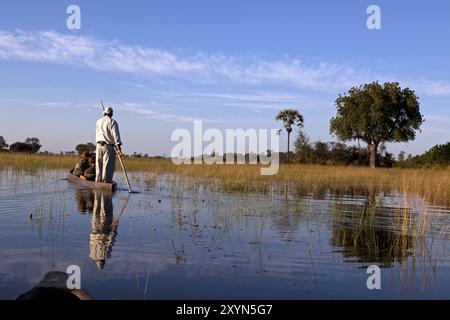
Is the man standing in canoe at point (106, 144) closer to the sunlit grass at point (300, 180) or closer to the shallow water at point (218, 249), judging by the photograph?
the shallow water at point (218, 249)

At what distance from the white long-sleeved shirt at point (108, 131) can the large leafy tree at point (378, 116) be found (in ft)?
126

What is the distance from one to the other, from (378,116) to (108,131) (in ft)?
127

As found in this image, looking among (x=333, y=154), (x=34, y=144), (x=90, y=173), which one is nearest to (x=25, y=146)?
(x=34, y=144)

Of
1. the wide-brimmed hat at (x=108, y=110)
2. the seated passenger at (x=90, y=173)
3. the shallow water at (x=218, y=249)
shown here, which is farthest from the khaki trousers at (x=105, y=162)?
the shallow water at (x=218, y=249)

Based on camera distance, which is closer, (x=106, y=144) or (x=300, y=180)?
(x=106, y=144)

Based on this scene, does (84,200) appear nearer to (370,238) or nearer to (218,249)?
(218,249)

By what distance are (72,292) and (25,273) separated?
1929 millimetres

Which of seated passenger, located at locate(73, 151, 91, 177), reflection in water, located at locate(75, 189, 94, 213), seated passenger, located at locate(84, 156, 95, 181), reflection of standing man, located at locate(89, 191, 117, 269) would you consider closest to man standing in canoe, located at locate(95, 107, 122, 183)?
reflection in water, located at locate(75, 189, 94, 213)

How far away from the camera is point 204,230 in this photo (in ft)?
28.7

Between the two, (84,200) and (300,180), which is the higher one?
(300,180)

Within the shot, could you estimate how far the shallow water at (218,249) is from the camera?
5270 mm

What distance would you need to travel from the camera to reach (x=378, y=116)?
48.0m
